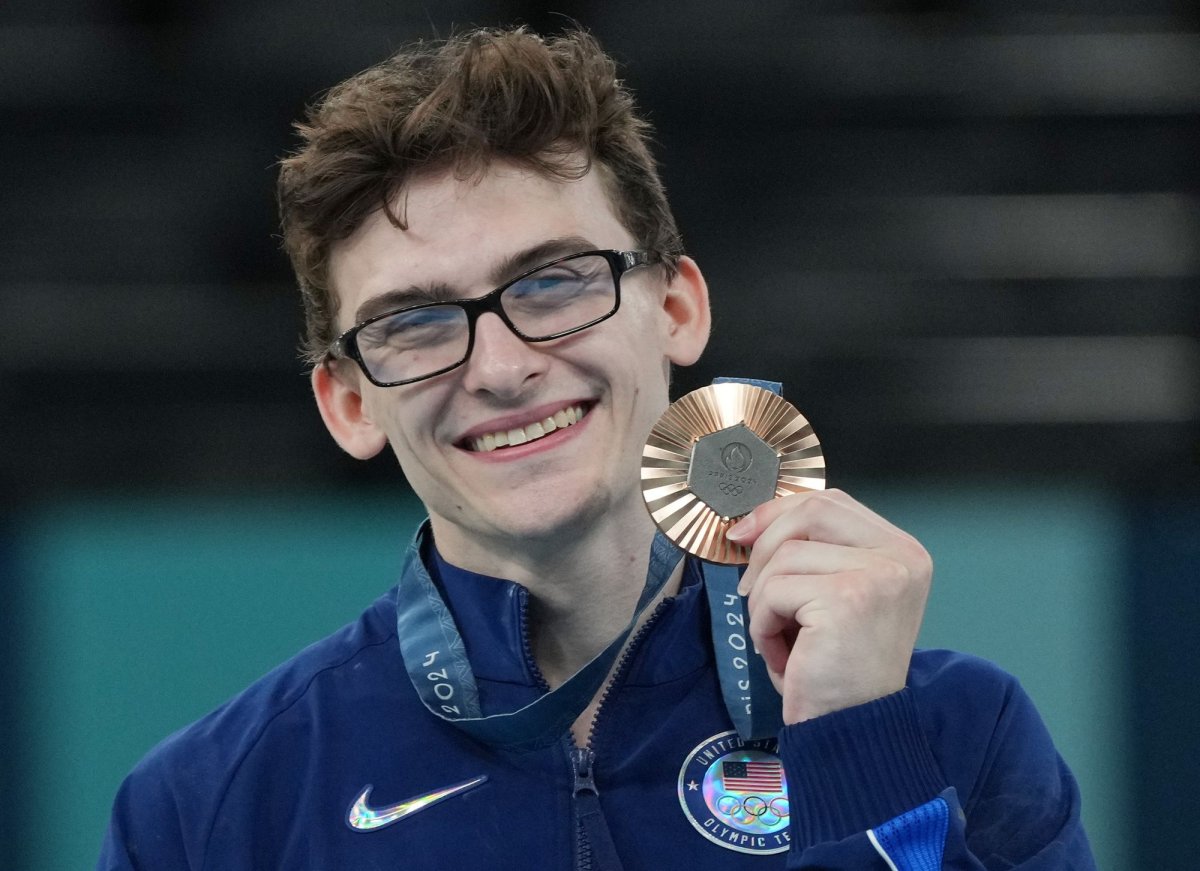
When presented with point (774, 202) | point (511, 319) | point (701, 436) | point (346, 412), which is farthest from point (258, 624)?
point (701, 436)

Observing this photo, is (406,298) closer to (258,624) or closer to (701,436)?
(701,436)

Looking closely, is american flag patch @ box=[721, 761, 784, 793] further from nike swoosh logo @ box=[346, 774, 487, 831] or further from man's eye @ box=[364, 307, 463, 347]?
man's eye @ box=[364, 307, 463, 347]

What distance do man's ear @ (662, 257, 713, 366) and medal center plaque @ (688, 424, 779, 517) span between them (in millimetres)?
490

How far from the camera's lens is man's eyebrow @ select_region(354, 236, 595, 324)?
7.09ft

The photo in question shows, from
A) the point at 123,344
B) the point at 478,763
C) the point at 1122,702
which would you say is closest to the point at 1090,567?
the point at 1122,702

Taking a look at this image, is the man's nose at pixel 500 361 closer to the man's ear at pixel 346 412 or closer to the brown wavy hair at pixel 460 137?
the brown wavy hair at pixel 460 137

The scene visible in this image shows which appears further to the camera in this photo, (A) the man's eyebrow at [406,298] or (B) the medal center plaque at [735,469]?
(A) the man's eyebrow at [406,298]

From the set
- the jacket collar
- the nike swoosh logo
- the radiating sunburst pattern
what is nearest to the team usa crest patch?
the jacket collar

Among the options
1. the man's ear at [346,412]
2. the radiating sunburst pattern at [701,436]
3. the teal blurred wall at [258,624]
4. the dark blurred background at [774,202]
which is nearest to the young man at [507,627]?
the man's ear at [346,412]

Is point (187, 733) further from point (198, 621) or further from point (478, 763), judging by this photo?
point (198, 621)

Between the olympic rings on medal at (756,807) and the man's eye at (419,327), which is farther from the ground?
the man's eye at (419,327)

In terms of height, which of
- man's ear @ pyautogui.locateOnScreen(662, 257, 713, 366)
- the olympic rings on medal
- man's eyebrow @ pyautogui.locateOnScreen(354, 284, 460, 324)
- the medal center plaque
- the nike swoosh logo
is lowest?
the olympic rings on medal

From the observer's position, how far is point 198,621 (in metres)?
3.88

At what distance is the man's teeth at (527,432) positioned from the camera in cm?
216
